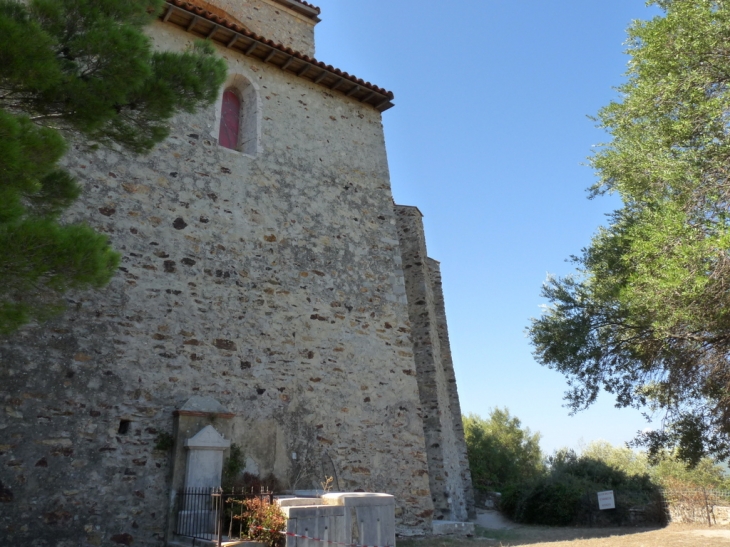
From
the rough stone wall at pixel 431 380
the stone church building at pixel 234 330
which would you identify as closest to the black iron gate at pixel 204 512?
the stone church building at pixel 234 330

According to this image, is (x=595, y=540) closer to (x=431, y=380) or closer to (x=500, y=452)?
(x=431, y=380)

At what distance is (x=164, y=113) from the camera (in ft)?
18.6

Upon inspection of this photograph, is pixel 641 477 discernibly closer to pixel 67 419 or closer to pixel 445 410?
pixel 445 410

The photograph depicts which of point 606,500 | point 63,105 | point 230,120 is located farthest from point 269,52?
point 606,500

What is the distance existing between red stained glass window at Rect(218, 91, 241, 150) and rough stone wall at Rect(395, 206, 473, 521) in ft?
18.4

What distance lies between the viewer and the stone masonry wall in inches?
249

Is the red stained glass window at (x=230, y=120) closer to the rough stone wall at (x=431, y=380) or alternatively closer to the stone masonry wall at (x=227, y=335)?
the stone masonry wall at (x=227, y=335)

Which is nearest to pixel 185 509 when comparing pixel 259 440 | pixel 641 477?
pixel 259 440

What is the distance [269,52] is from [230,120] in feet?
4.93

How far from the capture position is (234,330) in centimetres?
803

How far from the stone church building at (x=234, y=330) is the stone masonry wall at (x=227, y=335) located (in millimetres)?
22

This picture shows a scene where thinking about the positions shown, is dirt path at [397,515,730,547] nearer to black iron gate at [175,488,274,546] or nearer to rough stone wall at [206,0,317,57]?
black iron gate at [175,488,274,546]

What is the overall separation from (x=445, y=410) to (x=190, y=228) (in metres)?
7.37

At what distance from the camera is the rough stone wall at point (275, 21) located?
13.9 meters
